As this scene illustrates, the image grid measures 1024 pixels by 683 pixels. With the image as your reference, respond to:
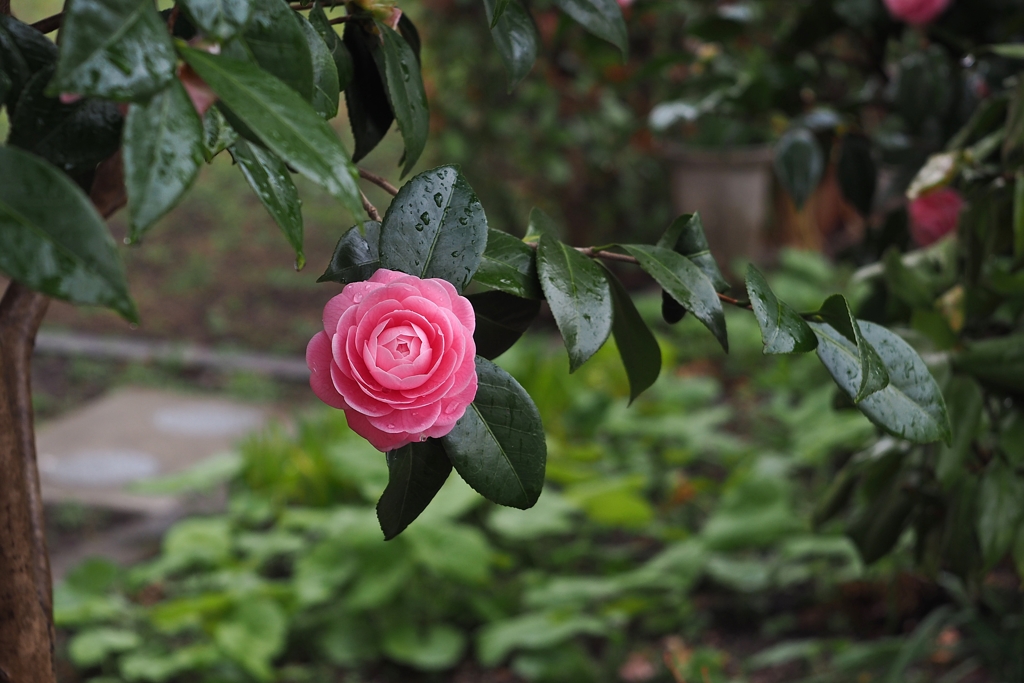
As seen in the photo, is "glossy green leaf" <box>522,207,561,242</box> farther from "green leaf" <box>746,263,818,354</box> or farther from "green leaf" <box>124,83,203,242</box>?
"green leaf" <box>124,83,203,242</box>

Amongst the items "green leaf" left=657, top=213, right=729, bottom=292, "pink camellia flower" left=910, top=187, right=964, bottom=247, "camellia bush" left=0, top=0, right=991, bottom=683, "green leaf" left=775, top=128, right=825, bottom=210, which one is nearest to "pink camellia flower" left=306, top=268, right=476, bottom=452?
"camellia bush" left=0, top=0, right=991, bottom=683

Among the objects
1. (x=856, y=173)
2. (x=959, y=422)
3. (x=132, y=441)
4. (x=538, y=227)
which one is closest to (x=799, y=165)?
(x=856, y=173)

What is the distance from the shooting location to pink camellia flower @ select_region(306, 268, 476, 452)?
486 millimetres

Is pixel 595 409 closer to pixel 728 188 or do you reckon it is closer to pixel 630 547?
pixel 630 547

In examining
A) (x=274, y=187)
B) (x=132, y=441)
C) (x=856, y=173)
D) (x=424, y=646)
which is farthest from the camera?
(x=132, y=441)

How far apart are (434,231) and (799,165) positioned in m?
0.92

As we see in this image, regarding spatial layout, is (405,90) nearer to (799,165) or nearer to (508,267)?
(508,267)

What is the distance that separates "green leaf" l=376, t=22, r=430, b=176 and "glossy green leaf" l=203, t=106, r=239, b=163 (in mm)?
157

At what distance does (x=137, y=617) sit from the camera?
2.07 metres

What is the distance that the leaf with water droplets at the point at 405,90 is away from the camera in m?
0.61

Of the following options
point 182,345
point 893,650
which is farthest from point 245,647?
point 182,345

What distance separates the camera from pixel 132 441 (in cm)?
305

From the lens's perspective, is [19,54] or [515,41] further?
[515,41]

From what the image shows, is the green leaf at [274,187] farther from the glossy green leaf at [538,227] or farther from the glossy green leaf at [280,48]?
the glossy green leaf at [538,227]
